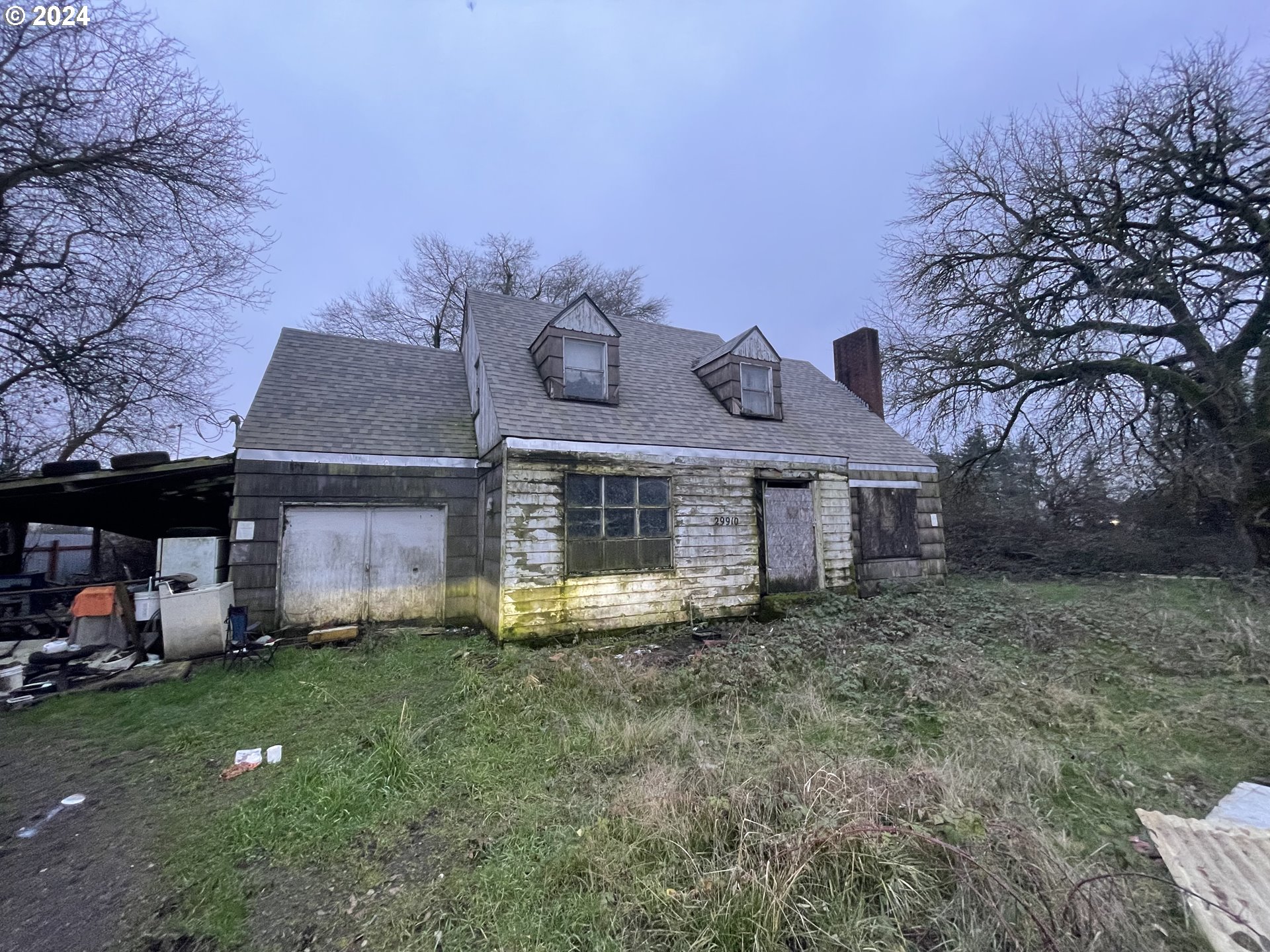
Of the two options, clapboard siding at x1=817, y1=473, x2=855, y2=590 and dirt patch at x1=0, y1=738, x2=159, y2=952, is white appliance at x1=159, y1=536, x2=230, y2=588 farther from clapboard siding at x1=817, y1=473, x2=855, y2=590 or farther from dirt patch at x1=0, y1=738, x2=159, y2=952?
clapboard siding at x1=817, y1=473, x2=855, y2=590

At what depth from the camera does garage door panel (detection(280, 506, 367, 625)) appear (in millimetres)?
8789

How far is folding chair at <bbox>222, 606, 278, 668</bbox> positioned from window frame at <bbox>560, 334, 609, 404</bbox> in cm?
616

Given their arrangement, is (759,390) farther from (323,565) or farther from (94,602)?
(94,602)

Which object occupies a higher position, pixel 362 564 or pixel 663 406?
pixel 663 406

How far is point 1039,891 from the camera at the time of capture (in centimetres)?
250

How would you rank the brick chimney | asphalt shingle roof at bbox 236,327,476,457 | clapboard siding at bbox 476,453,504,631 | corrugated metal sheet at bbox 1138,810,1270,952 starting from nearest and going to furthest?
1. corrugated metal sheet at bbox 1138,810,1270,952
2. clapboard siding at bbox 476,453,504,631
3. asphalt shingle roof at bbox 236,327,476,457
4. the brick chimney

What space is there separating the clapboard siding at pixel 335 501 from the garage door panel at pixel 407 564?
6.6 inches

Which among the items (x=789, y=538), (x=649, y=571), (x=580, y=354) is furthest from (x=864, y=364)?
(x=649, y=571)

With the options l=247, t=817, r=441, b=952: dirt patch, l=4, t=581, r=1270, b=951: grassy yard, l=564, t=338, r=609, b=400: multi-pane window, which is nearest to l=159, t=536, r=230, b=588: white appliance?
l=4, t=581, r=1270, b=951: grassy yard

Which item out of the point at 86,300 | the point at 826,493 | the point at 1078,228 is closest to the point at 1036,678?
the point at 826,493

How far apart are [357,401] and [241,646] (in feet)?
16.7

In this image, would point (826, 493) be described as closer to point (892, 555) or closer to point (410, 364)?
point (892, 555)

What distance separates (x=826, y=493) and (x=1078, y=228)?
32.7ft

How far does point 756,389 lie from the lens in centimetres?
1207
